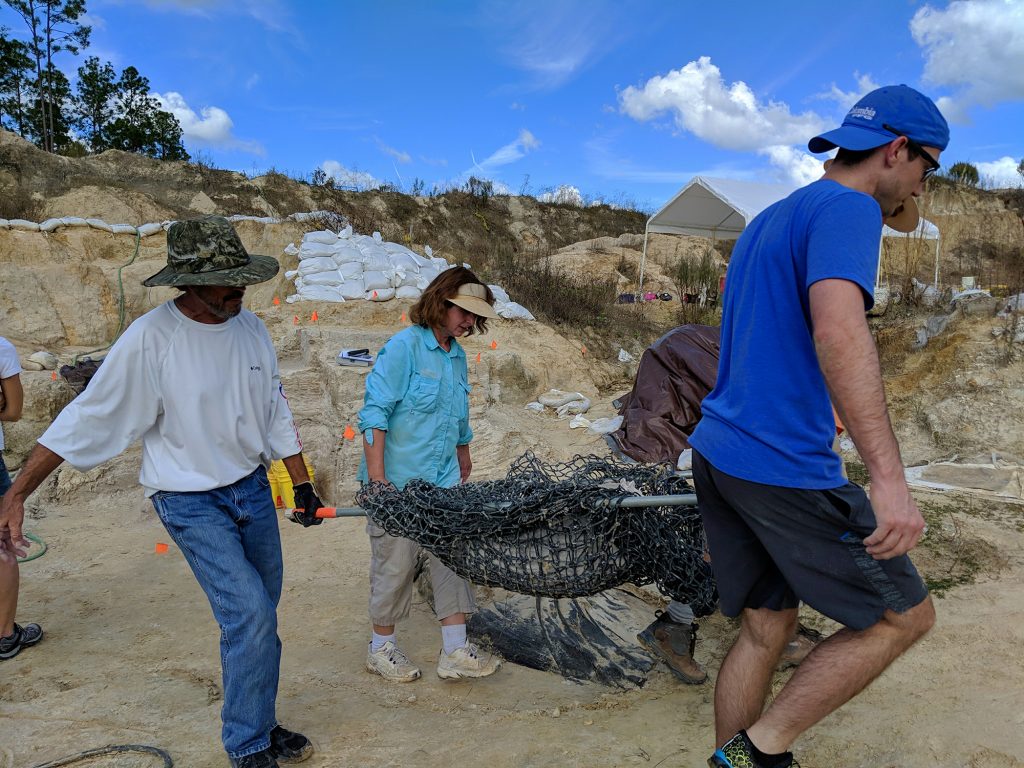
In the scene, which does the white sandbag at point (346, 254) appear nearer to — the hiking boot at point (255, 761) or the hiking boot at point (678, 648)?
the hiking boot at point (678, 648)

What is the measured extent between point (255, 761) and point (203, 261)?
162 centimetres

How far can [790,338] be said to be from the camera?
1.64m

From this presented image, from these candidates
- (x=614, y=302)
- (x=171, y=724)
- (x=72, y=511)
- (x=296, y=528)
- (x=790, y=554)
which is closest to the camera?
(x=790, y=554)

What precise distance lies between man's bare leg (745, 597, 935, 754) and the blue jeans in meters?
1.50

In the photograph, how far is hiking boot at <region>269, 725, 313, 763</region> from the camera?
2.42 metres

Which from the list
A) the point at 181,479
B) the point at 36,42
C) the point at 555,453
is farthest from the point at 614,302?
the point at 36,42

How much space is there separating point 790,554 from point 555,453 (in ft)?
15.8

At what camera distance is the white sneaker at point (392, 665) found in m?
3.06

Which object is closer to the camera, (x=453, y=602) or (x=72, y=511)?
(x=453, y=602)

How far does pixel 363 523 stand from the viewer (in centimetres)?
545

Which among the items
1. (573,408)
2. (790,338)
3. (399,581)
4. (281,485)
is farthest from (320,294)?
(790,338)

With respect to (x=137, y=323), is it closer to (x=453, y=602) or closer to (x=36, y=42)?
(x=453, y=602)

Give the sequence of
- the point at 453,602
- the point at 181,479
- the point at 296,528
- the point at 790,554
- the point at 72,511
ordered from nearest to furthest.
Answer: the point at 790,554 → the point at 181,479 → the point at 453,602 → the point at 296,528 → the point at 72,511

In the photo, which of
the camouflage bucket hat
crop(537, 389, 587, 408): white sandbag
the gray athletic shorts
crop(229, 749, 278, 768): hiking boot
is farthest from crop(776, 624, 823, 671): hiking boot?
crop(537, 389, 587, 408): white sandbag
